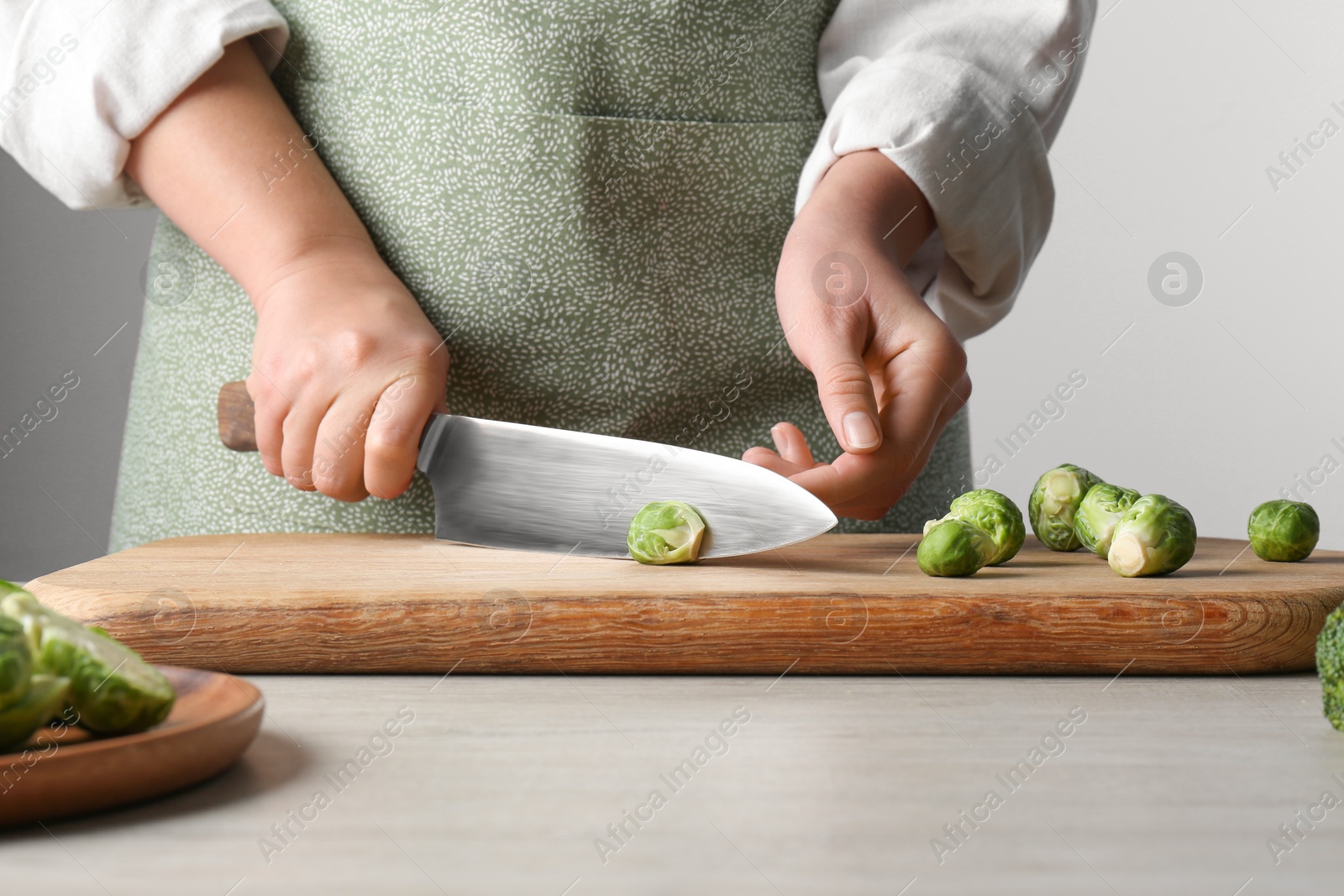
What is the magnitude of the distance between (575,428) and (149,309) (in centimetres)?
56

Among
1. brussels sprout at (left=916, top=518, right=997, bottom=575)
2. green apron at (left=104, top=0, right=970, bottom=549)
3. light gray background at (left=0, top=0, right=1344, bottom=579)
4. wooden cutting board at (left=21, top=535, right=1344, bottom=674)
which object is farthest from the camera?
light gray background at (left=0, top=0, right=1344, bottom=579)

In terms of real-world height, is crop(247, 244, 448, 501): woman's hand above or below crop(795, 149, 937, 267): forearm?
below

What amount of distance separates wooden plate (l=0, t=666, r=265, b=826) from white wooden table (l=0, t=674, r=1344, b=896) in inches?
0.5

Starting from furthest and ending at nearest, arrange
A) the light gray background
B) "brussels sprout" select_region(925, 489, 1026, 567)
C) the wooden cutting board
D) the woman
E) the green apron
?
the light gray background
the green apron
the woman
"brussels sprout" select_region(925, 489, 1026, 567)
the wooden cutting board

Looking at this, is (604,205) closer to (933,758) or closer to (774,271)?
(774,271)

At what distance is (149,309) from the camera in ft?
4.60

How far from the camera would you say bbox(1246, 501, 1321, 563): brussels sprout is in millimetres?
1052

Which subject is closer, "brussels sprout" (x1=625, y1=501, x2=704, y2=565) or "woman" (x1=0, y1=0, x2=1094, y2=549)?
"brussels sprout" (x1=625, y1=501, x2=704, y2=565)

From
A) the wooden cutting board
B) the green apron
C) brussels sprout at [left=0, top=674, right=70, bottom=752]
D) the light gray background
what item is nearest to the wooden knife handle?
the green apron

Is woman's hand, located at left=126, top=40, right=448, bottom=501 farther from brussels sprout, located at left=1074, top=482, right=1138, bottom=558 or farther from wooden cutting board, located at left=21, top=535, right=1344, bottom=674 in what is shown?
brussels sprout, located at left=1074, top=482, right=1138, bottom=558

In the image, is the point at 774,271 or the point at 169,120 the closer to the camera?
the point at 169,120

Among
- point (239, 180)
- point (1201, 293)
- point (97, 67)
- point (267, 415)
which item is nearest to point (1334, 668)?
point (267, 415)

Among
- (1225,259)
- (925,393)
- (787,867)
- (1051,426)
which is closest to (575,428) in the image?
(925,393)

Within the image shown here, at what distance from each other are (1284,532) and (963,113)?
0.55m
